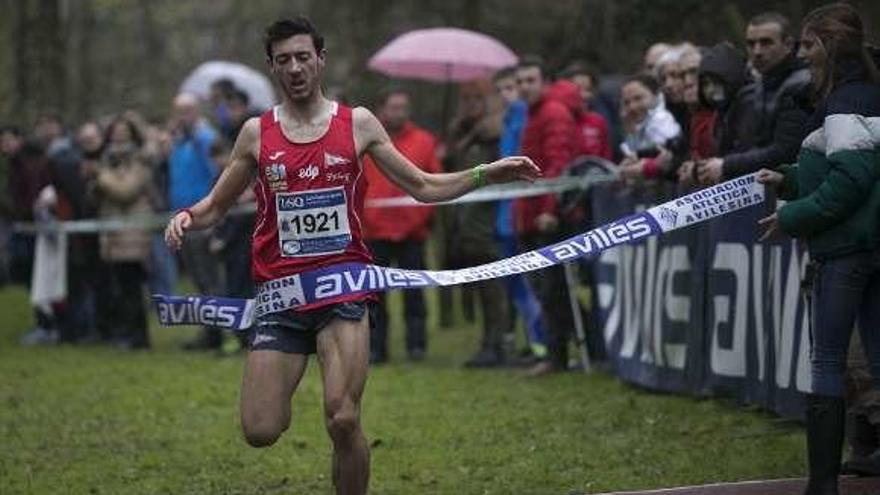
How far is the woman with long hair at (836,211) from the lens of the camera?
306 inches

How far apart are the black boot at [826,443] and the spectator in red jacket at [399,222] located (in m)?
8.21

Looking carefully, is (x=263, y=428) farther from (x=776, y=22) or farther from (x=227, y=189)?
(x=776, y=22)

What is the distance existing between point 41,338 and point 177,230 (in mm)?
12306

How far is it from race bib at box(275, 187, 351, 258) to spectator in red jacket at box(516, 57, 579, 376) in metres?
6.26

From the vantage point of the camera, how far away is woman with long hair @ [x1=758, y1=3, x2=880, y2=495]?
777 centimetres

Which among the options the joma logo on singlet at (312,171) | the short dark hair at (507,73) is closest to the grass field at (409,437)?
the joma logo on singlet at (312,171)

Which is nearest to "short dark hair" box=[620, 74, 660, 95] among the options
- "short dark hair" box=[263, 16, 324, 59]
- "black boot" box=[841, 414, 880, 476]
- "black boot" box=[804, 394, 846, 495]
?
"black boot" box=[841, 414, 880, 476]

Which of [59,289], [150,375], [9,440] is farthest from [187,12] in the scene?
[9,440]

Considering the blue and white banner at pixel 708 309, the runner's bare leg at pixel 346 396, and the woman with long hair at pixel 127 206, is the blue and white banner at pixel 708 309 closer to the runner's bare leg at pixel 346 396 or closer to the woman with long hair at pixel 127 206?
the runner's bare leg at pixel 346 396

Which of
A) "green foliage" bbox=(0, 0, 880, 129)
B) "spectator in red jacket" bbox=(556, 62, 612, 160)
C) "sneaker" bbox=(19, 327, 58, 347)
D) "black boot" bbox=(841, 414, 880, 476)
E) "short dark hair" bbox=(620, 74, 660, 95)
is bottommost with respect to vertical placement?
"sneaker" bbox=(19, 327, 58, 347)

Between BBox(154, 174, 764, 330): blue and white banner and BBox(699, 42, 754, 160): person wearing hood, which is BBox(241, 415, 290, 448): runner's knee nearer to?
BBox(154, 174, 764, 330): blue and white banner

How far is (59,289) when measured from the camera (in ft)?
64.8

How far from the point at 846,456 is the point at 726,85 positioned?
102 inches

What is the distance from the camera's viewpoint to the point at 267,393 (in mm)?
7855
